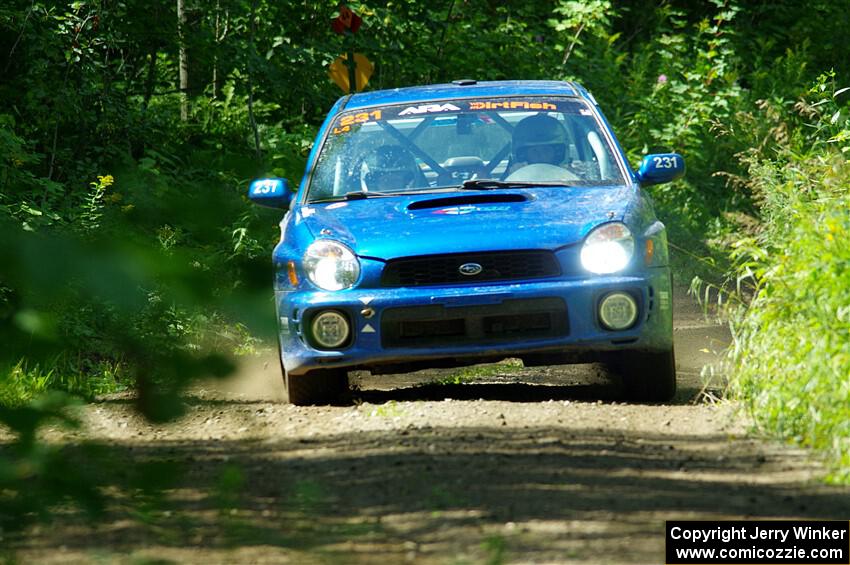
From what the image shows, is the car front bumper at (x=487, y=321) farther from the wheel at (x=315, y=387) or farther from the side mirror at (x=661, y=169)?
the side mirror at (x=661, y=169)

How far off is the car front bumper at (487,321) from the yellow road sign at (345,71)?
8.87 meters

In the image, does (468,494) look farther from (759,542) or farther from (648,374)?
(648,374)

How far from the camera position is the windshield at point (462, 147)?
23.9ft

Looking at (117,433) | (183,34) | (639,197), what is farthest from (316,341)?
(183,34)

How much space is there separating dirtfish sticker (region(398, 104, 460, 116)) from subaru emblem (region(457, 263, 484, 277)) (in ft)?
5.78

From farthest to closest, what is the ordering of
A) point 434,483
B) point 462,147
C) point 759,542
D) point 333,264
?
point 462,147, point 333,264, point 434,483, point 759,542

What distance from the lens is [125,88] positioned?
44.0ft

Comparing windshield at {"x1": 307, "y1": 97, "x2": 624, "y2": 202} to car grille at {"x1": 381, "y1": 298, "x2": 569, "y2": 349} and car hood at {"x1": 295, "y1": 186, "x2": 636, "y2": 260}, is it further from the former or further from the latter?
car grille at {"x1": 381, "y1": 298, "x2": 569, "y2": 349}

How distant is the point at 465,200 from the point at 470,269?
0.62 meters

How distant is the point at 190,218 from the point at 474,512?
2.57 meters

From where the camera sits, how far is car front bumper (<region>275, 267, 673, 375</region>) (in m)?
6.21

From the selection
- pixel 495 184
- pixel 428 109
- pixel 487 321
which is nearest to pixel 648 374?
pixel 487 321

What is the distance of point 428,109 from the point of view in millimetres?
7832

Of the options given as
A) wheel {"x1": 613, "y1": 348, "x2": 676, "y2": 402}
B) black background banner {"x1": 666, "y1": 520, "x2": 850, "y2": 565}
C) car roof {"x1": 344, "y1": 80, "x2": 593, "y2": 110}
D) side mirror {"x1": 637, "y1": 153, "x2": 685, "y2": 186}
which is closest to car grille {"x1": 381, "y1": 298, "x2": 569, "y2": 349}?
wheel {"x1": 613, "y1": 348, "x2": 676, "y2": 402}
